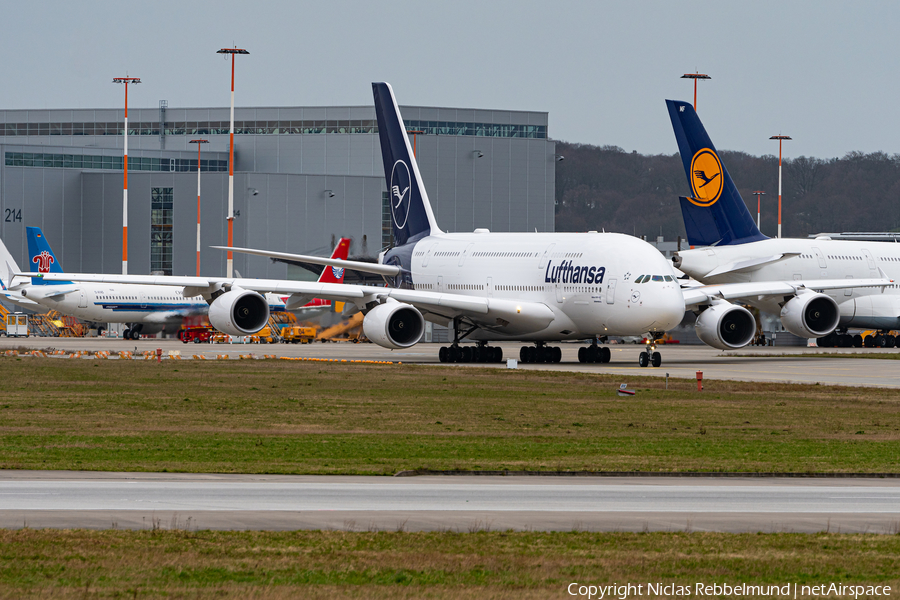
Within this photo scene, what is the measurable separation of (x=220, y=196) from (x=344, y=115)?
1741cm

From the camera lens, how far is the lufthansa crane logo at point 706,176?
57594 millimetres

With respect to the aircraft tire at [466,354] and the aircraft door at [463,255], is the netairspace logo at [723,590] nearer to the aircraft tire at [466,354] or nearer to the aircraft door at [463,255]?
the aircraft tire at [466,354]

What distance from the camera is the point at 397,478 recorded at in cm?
1619

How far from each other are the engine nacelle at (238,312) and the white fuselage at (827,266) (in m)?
21.5

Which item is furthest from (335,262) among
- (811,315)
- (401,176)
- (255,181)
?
(255,181)

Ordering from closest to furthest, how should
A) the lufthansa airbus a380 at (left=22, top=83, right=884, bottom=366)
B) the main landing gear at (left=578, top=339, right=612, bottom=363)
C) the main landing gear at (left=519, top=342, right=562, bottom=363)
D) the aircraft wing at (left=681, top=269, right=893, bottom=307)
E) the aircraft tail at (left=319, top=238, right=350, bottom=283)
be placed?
the lufthansa airbus a380 at (left=22, top=83, right=884, bottom=366) → the main landing gear at (left=578, top=339, right=612, bottom=363) → the aircraft wing at (left=681, top=269, right=893, bottom=307) → the main landing gear at (left=519, top=342, right=562, bottom=363) → the aircraft tail at (left=319, top=238, right=350, bottom=283)

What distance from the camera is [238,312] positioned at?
146ft

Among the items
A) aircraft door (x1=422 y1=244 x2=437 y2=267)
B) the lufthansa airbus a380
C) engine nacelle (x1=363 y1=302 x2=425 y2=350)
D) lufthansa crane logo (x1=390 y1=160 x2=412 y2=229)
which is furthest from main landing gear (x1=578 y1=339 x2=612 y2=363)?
lufthansa crane logo (x1=390 y1=160 x2=412 y2=229)

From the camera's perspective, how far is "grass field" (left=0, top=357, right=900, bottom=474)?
17969 mm

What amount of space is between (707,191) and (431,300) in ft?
62.5

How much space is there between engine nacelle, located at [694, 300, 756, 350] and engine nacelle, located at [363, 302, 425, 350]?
996 cm

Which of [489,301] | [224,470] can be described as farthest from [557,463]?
[489,301]

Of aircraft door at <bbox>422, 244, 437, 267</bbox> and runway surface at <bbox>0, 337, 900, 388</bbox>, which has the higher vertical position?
aircraft door at <bbox>422, 244, 437, 267</bbox>

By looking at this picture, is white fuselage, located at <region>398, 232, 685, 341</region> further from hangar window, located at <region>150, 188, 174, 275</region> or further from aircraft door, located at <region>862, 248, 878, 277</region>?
hangar window, located at <region>150, 188, 174, 275</region>
